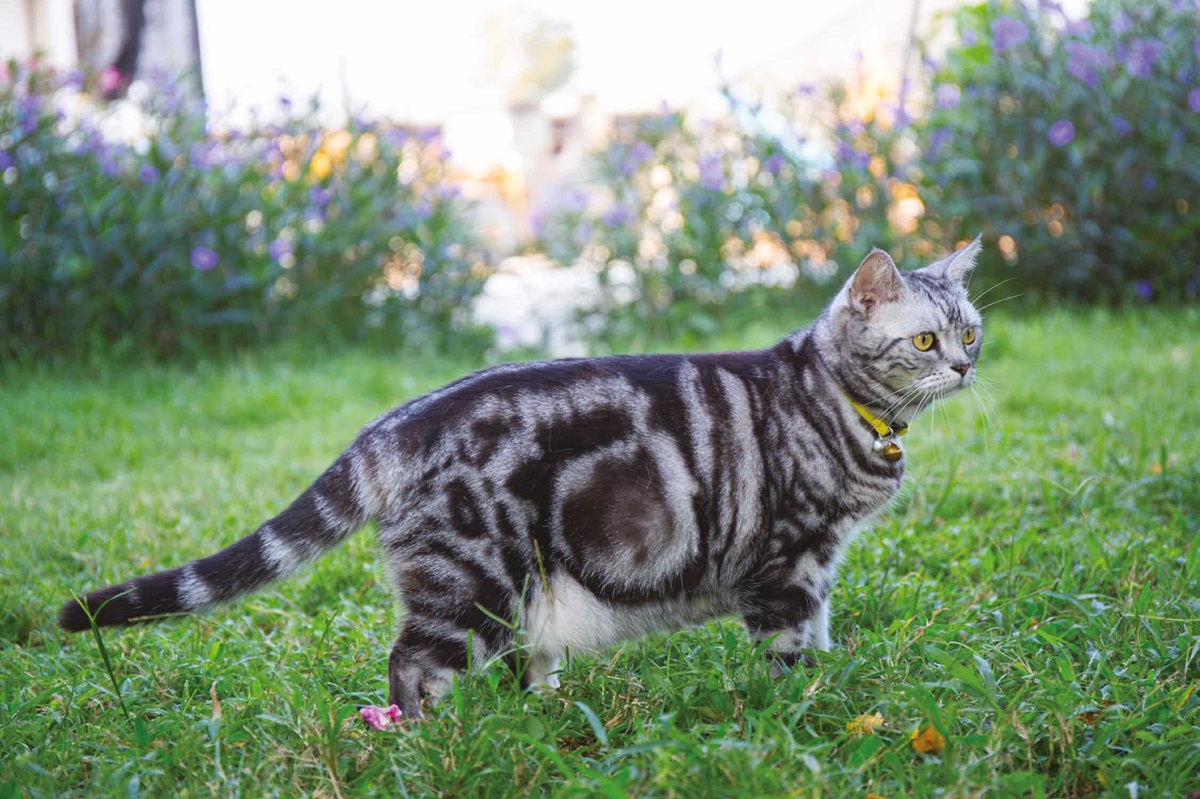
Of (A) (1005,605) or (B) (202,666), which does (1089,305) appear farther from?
(B) (202,666)

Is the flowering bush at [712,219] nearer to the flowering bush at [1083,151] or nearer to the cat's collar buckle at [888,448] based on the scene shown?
the flowering bush at [1083,151]

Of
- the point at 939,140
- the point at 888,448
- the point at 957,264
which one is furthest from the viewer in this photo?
the point at 939,140

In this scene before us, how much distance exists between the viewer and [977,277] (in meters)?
6.21

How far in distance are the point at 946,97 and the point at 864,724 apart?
5097mm

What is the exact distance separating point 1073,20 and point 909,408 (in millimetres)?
4810

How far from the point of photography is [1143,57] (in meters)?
5.77

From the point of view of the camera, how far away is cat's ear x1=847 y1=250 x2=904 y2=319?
247cm

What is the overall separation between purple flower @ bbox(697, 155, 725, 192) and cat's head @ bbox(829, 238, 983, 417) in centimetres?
403

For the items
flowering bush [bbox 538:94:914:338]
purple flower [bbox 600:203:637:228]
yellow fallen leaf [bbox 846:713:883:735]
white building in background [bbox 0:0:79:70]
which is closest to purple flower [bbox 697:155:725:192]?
flowering bush [bbox 538:94:914:338]

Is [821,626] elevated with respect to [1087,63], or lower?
lower

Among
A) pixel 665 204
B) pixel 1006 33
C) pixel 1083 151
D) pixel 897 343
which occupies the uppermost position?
pixel 1006 33

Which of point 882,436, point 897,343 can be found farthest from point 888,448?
point 897,343

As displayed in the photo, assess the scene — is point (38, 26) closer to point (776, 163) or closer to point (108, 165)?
point (108, 165)

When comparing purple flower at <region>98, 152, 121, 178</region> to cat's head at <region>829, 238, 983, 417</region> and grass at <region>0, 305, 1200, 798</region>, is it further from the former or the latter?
cat's head at <region>829, 238, 983, 417</region>
